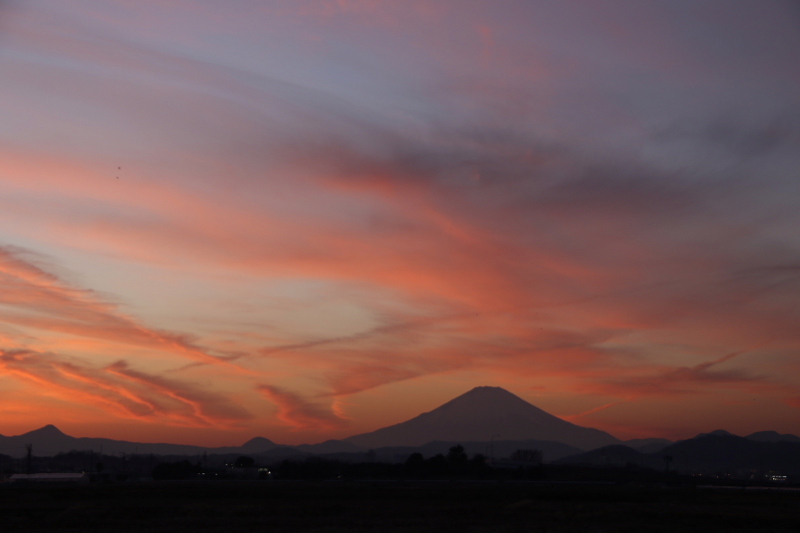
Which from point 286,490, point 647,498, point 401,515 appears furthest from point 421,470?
point 401,515

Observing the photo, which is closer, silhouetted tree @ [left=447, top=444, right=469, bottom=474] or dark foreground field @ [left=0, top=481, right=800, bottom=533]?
dark foreground field @ [left=0, top=481, right=800, bottom=533]

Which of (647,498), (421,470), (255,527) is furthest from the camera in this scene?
(421,470)

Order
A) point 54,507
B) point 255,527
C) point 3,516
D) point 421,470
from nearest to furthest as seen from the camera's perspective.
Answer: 1. point 255,527
2. point 3,516
3. point 54,507
4. point 421,470

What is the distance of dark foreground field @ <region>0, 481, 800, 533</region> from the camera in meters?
53.9

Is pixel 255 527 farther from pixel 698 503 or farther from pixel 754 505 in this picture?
pixel 754 505

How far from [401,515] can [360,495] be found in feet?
84.3

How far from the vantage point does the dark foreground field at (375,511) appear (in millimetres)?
53906

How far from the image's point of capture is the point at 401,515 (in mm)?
61875

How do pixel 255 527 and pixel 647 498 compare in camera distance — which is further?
pixel 647 498

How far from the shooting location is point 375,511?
6525 cm

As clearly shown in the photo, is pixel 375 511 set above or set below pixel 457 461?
below

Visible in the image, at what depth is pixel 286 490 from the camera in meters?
96.4

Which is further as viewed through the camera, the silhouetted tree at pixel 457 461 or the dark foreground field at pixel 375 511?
the silhouetted tree at pixel 457 461

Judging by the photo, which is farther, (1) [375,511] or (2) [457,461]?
(2) [457,461]
